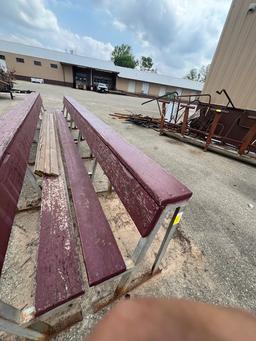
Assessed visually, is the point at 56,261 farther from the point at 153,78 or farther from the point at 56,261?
the point at 153,78

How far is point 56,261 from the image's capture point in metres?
1.08

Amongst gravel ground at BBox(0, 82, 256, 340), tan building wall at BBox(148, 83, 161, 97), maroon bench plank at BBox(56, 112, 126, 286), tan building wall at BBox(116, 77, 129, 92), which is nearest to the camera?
maroon bench plank at BBox(56, 112, 126, 286)

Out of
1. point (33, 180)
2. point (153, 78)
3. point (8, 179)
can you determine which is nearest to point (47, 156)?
point (33, 180)

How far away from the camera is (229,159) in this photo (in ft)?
14.9

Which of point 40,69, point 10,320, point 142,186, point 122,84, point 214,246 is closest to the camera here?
point 10,320

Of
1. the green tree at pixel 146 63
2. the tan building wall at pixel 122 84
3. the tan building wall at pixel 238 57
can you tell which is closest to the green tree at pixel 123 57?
the green tree at pixel 146 63

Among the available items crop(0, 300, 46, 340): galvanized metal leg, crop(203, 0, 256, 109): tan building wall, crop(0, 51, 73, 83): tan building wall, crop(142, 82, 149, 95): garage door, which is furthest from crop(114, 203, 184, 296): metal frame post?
crop(142, 82, 149, 95): garage door

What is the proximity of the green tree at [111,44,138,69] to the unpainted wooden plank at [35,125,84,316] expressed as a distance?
198ft

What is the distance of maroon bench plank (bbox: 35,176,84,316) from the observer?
0.91 metres

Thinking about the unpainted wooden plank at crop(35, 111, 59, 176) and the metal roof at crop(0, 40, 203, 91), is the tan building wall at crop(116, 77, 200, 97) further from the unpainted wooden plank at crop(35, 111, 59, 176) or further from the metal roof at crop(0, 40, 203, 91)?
the unpainted wooden plank at crop(35, 111, 59, 176)

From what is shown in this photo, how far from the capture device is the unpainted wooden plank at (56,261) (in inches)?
36.0

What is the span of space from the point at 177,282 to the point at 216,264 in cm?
48

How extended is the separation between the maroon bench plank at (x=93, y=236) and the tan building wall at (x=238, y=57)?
18.3 ft

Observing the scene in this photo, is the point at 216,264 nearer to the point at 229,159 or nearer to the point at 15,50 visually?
the point at 229,159
